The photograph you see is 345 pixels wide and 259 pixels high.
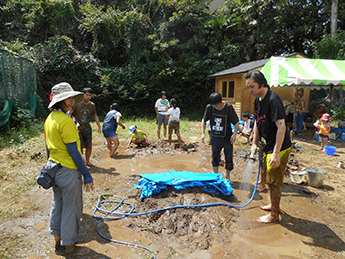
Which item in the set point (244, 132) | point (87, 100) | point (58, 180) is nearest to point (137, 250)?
point (58, 180)

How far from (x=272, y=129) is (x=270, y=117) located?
0.60 feet

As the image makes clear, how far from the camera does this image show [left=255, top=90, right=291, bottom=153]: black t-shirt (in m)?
2.86

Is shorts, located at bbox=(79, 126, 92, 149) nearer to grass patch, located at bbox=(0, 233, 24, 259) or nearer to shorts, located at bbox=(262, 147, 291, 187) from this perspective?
grass patch, located at bbox=(0, 233, 24, 259)

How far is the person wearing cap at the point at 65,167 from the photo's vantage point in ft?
7.90

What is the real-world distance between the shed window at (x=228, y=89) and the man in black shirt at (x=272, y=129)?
33.3 feet

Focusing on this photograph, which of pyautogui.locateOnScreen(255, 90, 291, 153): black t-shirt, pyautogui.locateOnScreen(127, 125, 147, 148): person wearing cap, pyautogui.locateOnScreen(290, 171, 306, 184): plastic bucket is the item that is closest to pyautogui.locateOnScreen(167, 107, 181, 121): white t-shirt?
pyautogui.locateOnScreen(127, 125, 147, 148): person wearing cap

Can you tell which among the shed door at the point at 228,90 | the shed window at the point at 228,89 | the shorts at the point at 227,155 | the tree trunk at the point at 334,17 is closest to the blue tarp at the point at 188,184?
the shorts at the point at 227,155

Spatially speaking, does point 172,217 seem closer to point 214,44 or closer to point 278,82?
point 278,82

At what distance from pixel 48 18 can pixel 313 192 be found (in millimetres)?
17877

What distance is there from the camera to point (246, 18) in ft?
56.3

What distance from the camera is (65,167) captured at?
Result: 2479mm

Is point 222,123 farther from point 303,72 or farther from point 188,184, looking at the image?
point 303,72

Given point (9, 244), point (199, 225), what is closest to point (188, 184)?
point (199, 225)

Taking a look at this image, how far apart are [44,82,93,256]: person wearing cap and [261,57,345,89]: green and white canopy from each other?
727 cm
